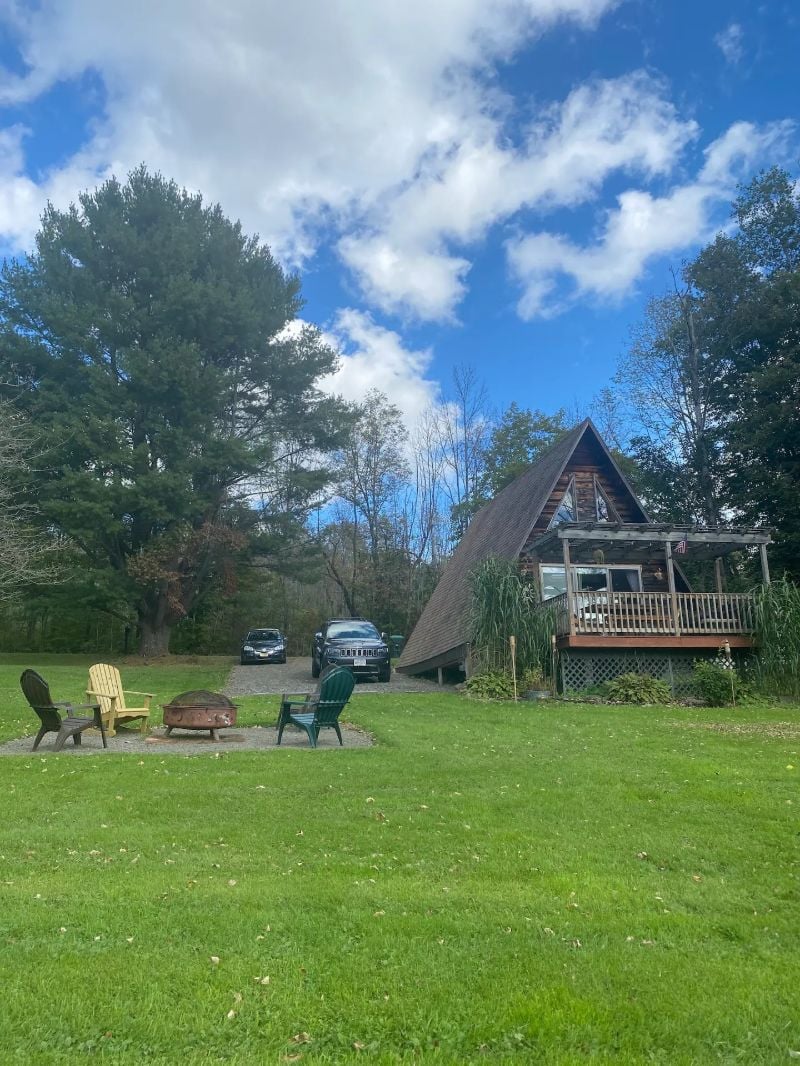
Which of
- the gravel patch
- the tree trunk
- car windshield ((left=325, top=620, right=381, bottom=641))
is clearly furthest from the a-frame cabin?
the tree trunk

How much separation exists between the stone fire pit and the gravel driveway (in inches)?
244

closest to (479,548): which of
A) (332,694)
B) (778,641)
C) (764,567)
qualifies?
(764,567)

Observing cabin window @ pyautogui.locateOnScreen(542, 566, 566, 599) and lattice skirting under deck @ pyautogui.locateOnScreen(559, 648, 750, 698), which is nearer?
lattice skirting under deck @ pyautogui.locateOnScreen(559, 648, 750, 698)

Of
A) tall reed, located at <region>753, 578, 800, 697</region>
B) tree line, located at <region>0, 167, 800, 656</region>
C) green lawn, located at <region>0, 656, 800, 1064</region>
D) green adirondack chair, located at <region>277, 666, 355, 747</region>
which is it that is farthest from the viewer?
tree line, located at <region>0, 167, 800, 656</region>

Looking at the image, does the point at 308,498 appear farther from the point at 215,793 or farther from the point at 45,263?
the point at 215,793

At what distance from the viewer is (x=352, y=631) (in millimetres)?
22188

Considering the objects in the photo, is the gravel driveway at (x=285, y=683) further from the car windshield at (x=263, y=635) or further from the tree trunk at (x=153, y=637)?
the tree trunk at (x=153, y=637)

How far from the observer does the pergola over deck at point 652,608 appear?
17578mm

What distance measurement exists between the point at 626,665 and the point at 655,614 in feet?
4.43

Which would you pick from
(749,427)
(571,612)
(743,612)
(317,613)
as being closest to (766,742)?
(571,612)

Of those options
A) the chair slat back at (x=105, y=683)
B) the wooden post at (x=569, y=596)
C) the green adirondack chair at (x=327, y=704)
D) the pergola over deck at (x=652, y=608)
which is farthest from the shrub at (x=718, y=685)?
the chair slat back at (x=105, y=683)

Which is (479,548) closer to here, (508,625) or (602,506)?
(602,506)

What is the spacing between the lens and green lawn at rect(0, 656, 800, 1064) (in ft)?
10.5

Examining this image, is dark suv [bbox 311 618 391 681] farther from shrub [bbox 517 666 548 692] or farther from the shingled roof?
shrub [bbox 517 666 548 692]
